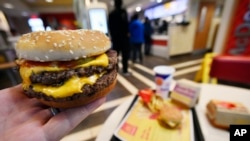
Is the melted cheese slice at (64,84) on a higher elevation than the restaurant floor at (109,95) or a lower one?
higher

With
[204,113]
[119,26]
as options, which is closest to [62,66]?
[204,113]

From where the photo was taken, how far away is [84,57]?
0.54 metres

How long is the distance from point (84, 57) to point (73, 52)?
5 centimetres

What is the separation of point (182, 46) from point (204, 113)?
487 cm

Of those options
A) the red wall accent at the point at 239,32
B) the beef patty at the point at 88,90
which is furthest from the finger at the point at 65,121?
the red wall accent at the point at 239,32

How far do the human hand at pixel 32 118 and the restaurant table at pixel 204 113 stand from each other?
14cm

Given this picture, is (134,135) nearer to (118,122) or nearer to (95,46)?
(118,122)

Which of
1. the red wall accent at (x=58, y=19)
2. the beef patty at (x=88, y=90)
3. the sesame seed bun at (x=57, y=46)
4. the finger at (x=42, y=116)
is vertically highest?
the red wall accent at (x=58, y=19)

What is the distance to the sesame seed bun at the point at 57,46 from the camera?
1.60 feet

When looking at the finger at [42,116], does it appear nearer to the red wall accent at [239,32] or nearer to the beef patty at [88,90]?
the beef patty at [88,90]

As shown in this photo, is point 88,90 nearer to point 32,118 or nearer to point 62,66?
point 62,66

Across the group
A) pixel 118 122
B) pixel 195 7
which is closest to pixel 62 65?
pixel 118 122

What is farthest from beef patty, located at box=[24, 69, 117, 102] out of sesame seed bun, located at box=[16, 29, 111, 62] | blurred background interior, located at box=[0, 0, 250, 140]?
blurred background interior, located at box=[0, 0, 250, 140]

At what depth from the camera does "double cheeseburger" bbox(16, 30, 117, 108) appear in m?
0.49
